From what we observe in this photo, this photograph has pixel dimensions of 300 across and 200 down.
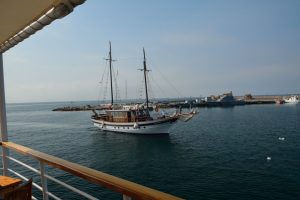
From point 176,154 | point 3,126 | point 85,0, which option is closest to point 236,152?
point 176,154

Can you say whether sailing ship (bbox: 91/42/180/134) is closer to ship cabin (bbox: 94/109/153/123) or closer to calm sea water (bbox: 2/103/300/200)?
ship cabin (bbox: 94/109/153/123)

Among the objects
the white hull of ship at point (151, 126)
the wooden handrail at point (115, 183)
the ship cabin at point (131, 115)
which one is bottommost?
the white hull of ship at point (151, 126)

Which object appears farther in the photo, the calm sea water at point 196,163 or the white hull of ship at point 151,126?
the white hull of ship at point 151,126

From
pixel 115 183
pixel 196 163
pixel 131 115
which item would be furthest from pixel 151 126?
pixel 115 183

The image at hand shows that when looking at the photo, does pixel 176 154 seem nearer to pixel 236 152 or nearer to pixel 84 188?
pixel 236 152

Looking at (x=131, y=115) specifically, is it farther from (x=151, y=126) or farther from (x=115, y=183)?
(x=115, y=183)

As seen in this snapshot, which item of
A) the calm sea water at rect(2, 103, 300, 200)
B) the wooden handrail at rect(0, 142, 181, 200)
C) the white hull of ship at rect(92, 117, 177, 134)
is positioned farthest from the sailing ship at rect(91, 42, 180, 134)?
the wooden handrail at rect(0, 142, 181, 200)

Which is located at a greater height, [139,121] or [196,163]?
[139,121]

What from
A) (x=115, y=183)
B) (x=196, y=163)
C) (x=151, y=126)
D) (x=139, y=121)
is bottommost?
(x=196, y=163)

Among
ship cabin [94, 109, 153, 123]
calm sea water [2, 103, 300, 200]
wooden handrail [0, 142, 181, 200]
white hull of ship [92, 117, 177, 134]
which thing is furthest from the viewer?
ship cabin [94, 109, 153, 123]

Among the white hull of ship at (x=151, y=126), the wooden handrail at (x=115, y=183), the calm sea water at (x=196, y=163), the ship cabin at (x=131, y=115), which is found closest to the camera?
the wooden handrail at (x=115, y=183)

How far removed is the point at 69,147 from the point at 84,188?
14.6 meters

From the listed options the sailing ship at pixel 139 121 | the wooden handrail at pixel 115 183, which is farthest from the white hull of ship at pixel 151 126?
the wooden handrail at pixel 115 183

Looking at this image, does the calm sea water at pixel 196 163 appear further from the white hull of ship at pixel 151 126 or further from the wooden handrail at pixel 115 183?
the wooden handrail at pixel 115 183
